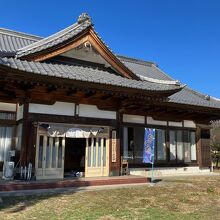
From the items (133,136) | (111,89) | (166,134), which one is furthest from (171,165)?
(111,89)

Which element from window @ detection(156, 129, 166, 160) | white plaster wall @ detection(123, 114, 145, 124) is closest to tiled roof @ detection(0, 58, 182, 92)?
white plaster wall @ detection(123, 114, 145, 124)

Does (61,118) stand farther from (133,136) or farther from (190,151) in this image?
(190,151)

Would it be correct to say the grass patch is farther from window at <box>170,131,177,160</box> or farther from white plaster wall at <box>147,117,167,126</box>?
window at <box>170,131,177,160</box>

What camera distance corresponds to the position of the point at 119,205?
30.7 ft

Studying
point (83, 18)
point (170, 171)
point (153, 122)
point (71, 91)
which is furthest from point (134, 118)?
point (83, 18)

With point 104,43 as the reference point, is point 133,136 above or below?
below

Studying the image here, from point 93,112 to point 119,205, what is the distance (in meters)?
6.33

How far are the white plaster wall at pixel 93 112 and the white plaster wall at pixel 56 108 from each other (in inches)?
19.1

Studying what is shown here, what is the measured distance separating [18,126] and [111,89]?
4596 mm

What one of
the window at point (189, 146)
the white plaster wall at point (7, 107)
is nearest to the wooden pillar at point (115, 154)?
the white plaster wall at point (7, 107)

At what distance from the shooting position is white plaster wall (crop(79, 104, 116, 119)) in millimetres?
14570

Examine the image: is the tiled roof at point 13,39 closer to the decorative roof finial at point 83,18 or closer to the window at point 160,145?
the decorative roof finial at point 83,18

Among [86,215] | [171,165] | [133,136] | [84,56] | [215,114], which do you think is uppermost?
[84,56]

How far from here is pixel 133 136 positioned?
57.0ft
